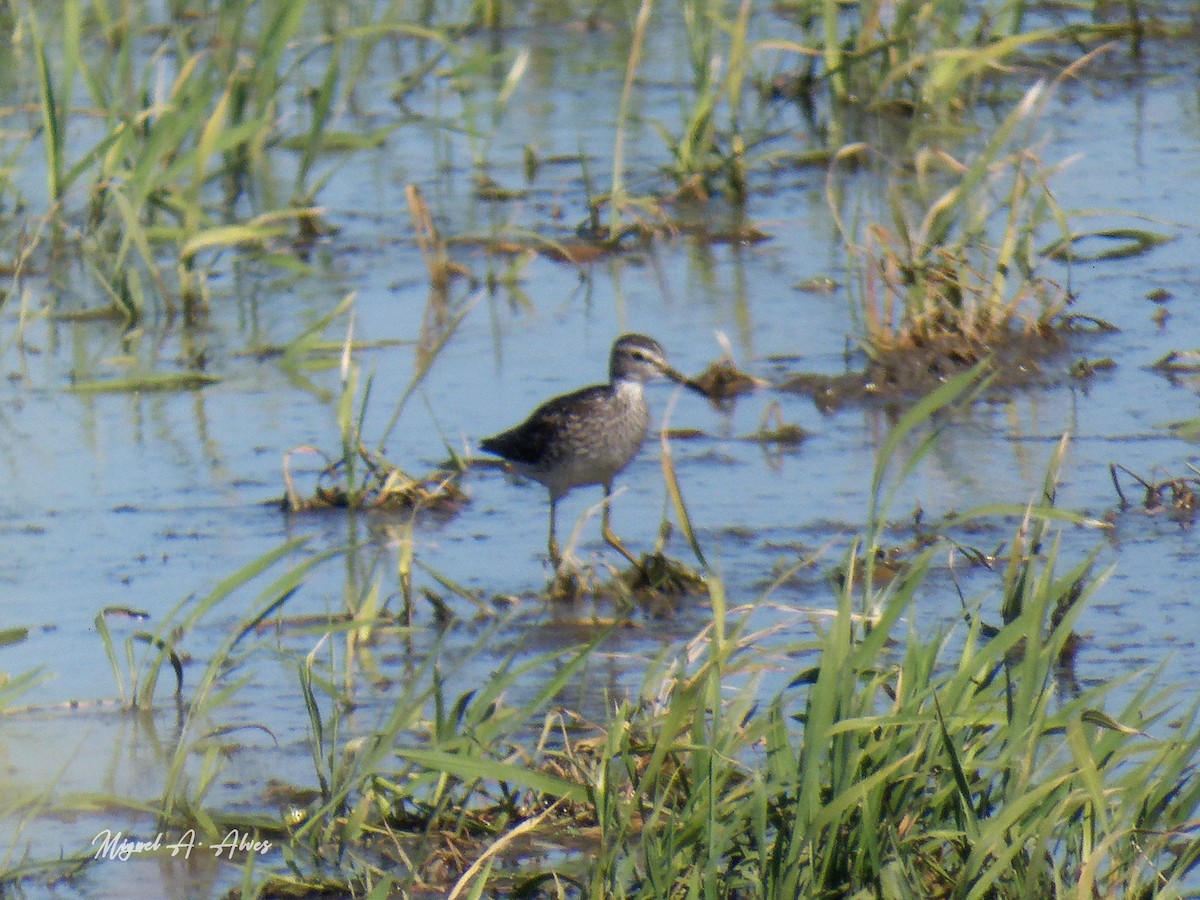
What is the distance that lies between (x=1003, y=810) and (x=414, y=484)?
3558mm

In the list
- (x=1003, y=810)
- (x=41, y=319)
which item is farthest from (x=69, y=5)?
(x=1003, y=810)

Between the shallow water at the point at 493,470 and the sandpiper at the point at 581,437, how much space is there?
0.18m

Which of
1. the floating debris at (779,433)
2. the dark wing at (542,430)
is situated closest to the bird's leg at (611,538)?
the dark wing at (542,430)

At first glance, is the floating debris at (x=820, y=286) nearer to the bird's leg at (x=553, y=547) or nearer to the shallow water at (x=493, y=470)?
the shallow water at (x=493, y=470)

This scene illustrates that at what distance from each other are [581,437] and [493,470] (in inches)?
30.3

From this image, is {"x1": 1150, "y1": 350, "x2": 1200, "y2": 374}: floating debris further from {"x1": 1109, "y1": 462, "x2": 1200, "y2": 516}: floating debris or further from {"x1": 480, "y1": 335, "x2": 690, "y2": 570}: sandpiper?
{"x1": 480, "y1": 335, "x2": 690, "y2": 570}: sandpiper

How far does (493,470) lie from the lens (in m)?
7.46

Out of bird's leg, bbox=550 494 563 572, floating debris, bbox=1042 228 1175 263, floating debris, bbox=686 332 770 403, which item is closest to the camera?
bird's leg, bbox=550 494 563 572

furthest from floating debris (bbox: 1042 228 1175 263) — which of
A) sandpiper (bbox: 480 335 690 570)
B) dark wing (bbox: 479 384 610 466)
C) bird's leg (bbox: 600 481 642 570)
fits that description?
bird's leg (bbox: 600 481 642 570)

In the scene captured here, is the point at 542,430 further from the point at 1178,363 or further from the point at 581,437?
the point at 1178,363

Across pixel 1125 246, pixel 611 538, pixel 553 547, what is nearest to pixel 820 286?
pixel 1125 246

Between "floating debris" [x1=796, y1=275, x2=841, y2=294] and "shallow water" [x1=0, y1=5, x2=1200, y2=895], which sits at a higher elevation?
"floating debris" [x1=796, y1=275, x2=841, y2=294]

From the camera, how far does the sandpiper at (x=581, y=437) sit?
678 centimetres

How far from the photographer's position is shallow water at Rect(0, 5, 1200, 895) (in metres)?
5.24
